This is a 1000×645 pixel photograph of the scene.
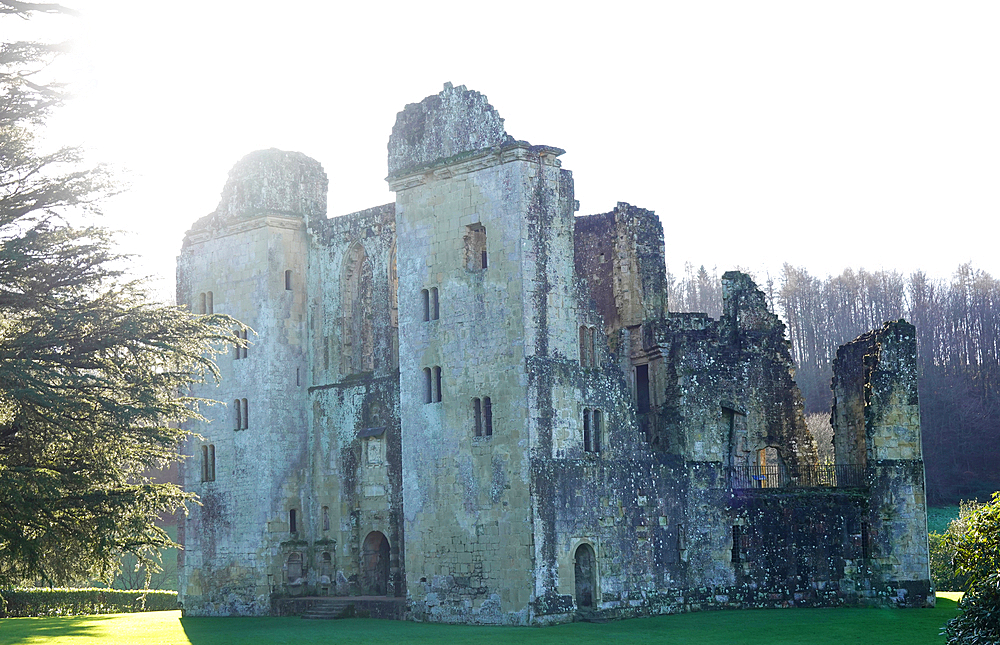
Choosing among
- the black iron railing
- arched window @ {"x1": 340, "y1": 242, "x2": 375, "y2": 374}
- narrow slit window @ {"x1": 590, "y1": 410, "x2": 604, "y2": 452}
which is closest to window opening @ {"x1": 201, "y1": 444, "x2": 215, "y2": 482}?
arched window @ {"x1": 340, "y1": 242, "x2": 375, "y2": 374}

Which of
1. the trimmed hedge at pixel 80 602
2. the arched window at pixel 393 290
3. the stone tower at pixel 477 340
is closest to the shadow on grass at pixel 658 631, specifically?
the stone tower at pixel 477 340

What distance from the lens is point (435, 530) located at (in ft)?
99.5

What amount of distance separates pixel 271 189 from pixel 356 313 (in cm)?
426

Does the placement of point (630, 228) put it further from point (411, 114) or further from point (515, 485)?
point (515, 485)

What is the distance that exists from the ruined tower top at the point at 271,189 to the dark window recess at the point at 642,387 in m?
10.1

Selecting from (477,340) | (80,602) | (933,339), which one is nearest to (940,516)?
(933,339)

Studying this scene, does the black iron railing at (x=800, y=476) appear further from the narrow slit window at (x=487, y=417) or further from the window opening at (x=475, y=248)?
the window opening at (x=475, y=248)

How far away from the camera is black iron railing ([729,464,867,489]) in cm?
3347

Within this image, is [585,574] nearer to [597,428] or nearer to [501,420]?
[597,428]

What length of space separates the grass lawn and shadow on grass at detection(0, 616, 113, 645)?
25mm

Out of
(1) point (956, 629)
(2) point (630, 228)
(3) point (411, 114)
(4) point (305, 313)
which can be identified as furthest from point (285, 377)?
(1) point (956, 629)

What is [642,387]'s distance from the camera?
3594cm

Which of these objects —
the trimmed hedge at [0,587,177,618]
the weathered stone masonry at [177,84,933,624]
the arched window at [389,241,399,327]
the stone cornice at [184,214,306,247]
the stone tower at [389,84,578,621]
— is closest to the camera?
the stone tower at [389,84,578,621]

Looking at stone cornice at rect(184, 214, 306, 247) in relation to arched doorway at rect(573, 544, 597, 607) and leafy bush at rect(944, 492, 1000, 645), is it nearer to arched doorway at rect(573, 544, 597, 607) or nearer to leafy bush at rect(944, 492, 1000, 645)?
arched doorway at rect(573, 544, 597, 607)
